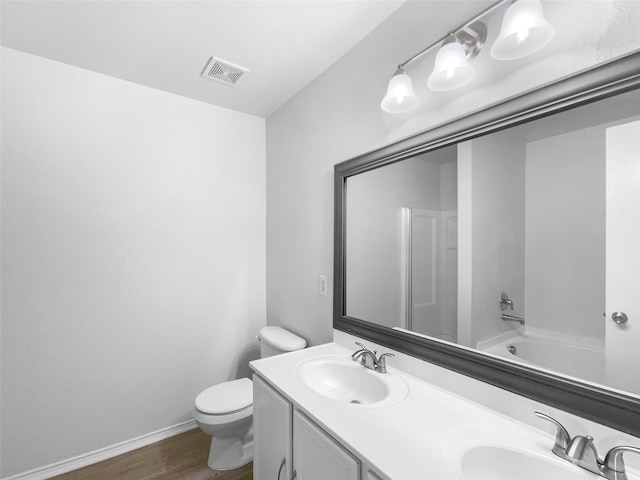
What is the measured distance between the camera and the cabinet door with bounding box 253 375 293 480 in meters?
1.15

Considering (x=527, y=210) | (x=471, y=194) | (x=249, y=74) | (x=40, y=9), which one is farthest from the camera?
(x=249, y=74)

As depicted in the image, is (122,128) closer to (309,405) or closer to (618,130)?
(309,405)

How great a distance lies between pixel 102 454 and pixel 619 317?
8.79ft

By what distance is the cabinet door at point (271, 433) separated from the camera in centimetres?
115

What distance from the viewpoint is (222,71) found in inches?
74.2

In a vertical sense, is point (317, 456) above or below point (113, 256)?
below

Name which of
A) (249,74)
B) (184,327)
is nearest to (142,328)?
(184,327)

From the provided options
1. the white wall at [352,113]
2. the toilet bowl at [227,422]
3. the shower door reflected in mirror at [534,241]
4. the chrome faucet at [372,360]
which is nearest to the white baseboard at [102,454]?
the toilet bowl at [227,422]

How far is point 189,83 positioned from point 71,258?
52.4 inches

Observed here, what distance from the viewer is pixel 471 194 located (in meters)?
1.14

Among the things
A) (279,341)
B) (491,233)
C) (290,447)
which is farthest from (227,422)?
(491,233)

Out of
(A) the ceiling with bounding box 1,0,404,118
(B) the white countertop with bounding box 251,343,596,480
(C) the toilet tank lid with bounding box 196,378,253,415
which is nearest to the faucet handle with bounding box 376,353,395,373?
(B) the white countertop with bounding box 251,343,596,480

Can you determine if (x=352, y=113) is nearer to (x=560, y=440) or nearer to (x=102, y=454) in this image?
(x=560, y=440)

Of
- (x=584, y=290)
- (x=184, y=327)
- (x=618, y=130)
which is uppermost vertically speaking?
(x=618, y=130)
